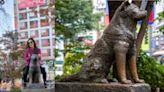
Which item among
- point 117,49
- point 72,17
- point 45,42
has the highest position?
point 72,17

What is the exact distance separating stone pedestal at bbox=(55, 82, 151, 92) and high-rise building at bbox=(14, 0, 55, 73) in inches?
25.2

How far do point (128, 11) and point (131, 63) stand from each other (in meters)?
0.60

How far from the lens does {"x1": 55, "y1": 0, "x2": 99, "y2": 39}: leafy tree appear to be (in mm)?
9198

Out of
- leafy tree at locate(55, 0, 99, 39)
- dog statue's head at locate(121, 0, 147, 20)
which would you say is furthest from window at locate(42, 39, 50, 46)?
leafy tree at locate(55, 0, 99, 39)

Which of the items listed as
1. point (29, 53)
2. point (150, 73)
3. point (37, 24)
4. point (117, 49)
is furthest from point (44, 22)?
point (150, 73)

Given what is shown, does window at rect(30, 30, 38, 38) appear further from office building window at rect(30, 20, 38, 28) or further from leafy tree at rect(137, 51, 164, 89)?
leafy tree at rect(137, 51, 164, 89)

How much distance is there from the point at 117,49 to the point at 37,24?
1443 millimetres

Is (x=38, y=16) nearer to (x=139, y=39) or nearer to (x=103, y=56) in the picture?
(x=103, y=56)

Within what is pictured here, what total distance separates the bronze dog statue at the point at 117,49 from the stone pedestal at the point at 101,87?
89mm

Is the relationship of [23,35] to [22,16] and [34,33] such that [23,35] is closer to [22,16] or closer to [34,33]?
[34,33]

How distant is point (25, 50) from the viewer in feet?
13.9

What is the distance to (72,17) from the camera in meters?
9.52

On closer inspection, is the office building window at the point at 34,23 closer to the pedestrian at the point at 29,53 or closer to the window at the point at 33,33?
the window at the point at 33,33

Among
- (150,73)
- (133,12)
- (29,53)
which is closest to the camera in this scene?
(133,12)
